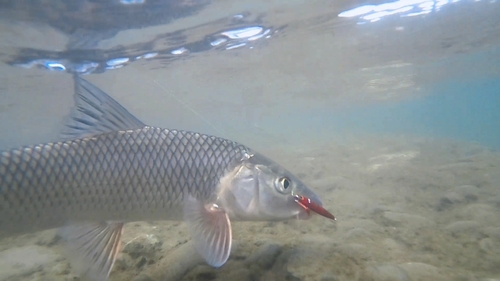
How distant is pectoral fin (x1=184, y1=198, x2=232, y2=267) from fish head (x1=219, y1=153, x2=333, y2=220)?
173 mm

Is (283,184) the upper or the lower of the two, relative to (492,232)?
upper

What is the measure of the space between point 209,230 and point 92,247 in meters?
1.23

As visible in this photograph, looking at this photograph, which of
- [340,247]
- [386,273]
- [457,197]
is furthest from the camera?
[457,197]

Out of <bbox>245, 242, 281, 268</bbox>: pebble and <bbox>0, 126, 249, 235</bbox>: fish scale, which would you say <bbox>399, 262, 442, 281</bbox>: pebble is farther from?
<bbox>0, 126, 249, 235</bbox>: fish scale

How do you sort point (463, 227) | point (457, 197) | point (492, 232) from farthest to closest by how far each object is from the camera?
point (457, 197) → point (463, 227) → point (492, 232)

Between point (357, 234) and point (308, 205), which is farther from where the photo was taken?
point (357, 234)

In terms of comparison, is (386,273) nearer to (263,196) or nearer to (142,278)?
(263,196)

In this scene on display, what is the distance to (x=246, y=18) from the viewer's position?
35.9 ft

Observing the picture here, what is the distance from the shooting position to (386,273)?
3.21 meters

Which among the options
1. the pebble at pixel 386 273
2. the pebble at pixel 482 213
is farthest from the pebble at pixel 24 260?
the pebble at pixel 482 213

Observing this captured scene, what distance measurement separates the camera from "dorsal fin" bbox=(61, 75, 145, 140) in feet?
10.3

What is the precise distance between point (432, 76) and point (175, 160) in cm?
3457

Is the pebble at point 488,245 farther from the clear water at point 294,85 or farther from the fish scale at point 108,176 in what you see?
the fish scale at point 108,176

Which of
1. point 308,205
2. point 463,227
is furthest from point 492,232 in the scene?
point 308,205
